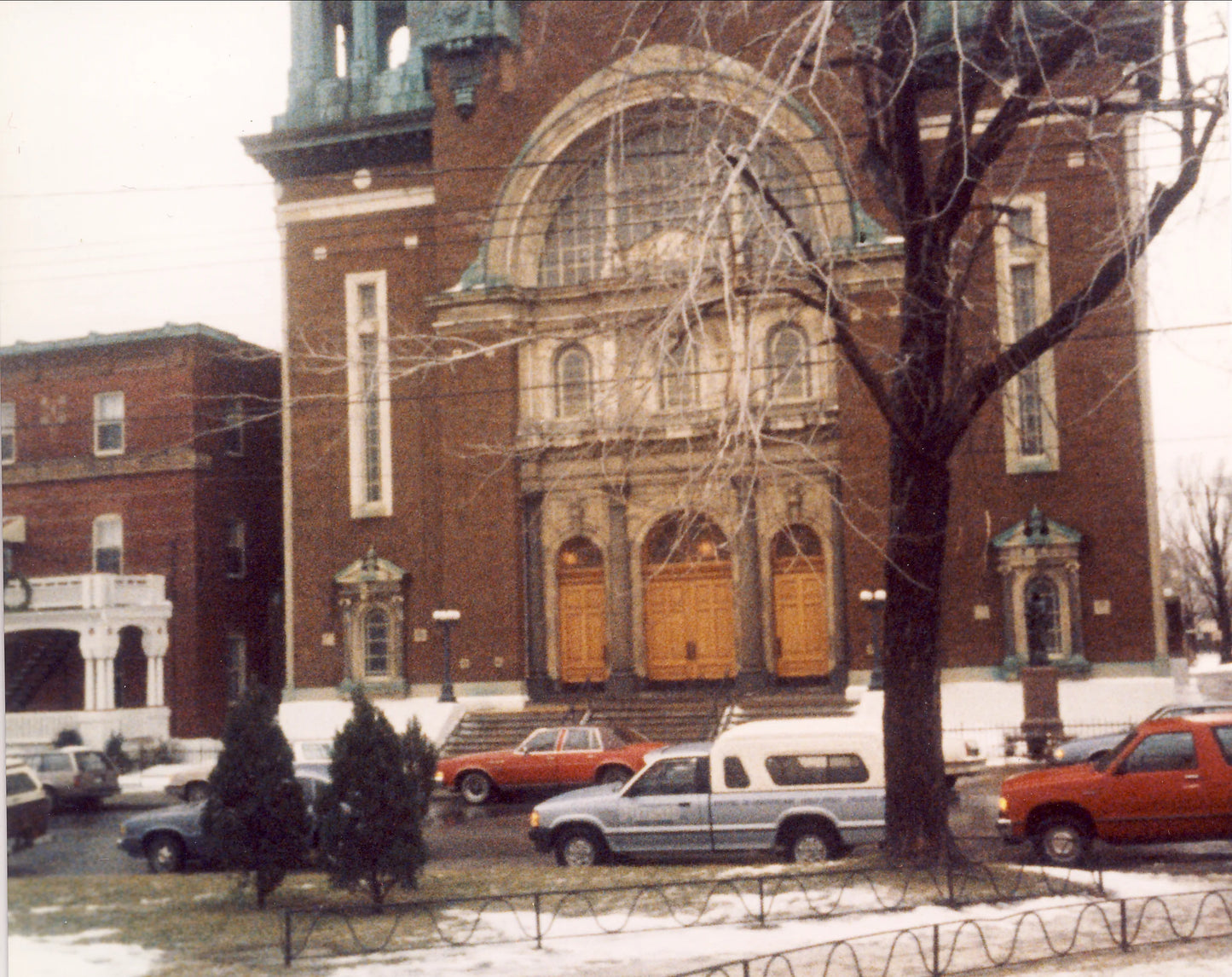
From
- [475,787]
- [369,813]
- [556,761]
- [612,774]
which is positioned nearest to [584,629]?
[556,761]

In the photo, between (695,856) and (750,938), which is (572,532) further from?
(750,938)

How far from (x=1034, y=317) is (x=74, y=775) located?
7.11 meters

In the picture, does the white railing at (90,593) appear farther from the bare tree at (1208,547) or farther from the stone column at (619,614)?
the bare tree at (1208,547)

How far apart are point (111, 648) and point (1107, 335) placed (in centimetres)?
705

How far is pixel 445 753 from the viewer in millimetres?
10156

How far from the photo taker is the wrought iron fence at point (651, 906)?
26.2 ft

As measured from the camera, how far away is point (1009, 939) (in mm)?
7883

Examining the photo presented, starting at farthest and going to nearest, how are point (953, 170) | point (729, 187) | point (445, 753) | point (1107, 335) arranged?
point (445, 753) < point (1107, 335) < point (953, 170) < point (729, 187)

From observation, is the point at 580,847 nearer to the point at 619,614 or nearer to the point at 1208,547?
the point at 619,614

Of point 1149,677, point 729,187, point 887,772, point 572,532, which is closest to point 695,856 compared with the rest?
point 887,772

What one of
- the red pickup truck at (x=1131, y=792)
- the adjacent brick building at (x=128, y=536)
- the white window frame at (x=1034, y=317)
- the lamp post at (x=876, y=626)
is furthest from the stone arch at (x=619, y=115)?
the red pickup truck at (x=1131, y=792)

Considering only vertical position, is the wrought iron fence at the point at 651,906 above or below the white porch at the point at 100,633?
below

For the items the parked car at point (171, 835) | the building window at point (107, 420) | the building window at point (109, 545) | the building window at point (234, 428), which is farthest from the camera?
the building window at point (234, 428)

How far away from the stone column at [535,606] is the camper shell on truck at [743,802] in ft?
3.49
